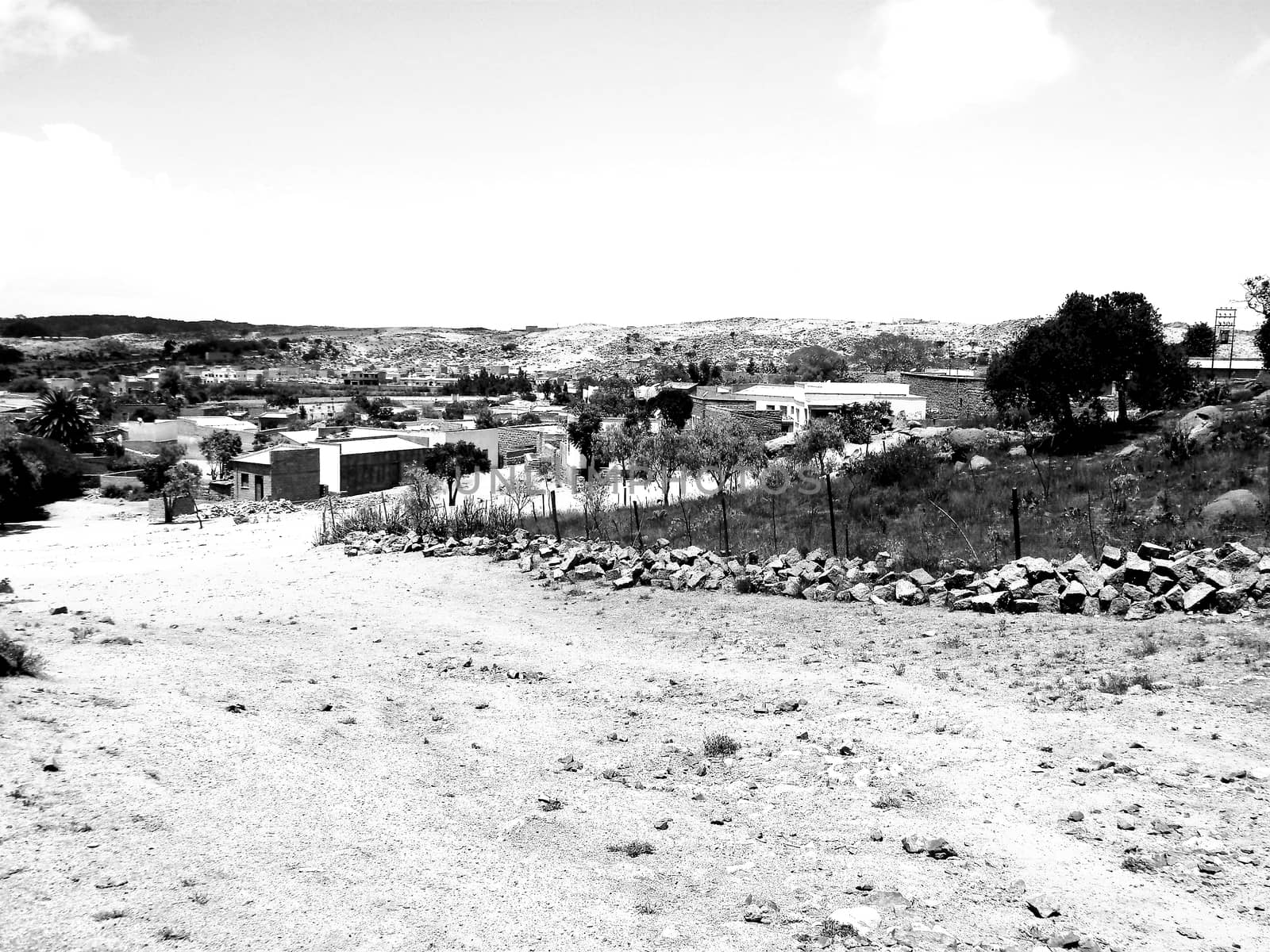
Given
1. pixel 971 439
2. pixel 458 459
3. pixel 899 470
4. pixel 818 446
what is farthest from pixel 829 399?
pixel 899 470

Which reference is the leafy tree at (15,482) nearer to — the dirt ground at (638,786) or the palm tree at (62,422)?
the palm tree at (62,422)

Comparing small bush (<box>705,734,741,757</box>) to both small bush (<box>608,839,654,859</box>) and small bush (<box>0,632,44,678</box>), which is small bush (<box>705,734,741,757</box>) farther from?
small bush (<box>0,632,44,678</box>)

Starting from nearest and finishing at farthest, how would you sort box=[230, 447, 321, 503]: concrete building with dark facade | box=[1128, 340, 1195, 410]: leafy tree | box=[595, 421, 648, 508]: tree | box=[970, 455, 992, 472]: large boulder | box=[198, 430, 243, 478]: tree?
box=[970, 455, 992, 472]: large boulder, box=[1128, 340, 1195, 410]: leafy tree, box=[595, 421, 648, 508]: tree, box=[230, 447, 321, 503]: concrete building with dark facade, box=[198, 430, 243, 478]: tree

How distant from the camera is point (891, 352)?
4665 inches

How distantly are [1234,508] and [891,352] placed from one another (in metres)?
106

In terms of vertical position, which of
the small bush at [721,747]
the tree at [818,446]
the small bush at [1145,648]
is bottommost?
the small bush at [721,747]

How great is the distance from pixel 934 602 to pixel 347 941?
1096cm

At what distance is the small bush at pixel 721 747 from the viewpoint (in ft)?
28.6

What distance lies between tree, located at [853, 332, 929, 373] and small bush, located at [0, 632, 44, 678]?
286 ft

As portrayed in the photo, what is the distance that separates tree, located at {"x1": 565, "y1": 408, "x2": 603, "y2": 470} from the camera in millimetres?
51491

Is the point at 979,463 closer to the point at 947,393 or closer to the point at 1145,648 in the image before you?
the point at 1145,648

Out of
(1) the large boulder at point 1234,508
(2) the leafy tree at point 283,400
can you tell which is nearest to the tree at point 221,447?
(2) the leafy tree at point 283,400

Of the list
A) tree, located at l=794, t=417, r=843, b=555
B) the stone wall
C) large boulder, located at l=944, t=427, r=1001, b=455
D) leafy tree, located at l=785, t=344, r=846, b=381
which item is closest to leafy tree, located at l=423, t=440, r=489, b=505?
tree, located at l=794, t=417, r=843, b=555

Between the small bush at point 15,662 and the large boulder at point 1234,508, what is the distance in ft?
58.8
